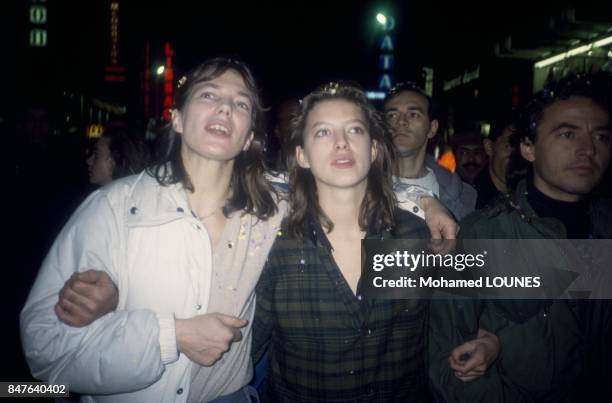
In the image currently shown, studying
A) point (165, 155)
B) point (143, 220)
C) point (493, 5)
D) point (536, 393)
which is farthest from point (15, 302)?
point (493, 5)

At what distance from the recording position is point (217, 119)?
240 centimetres

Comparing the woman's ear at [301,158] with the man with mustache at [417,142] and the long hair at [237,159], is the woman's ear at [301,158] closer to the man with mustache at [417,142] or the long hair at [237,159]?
the long hair at [237,159]

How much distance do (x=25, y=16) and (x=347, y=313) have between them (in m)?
36.4

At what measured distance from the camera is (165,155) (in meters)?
2.66

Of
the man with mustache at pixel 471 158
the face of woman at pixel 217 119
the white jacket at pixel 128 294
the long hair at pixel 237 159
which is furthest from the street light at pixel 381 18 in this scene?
the white jacket at pixel 128 294

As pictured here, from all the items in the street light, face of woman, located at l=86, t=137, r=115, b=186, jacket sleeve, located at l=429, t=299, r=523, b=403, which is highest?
the street light

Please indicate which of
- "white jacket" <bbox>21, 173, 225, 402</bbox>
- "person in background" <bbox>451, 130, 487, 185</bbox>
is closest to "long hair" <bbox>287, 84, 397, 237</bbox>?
"white jacket" <bbox>21, 173, 225, 402</bbox>

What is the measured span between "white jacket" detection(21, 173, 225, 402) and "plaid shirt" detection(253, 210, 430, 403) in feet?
1.68

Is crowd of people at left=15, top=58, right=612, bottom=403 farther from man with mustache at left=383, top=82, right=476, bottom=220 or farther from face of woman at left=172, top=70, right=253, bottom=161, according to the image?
→ man with mustache at left=383, top=82, right=476, bottom=220

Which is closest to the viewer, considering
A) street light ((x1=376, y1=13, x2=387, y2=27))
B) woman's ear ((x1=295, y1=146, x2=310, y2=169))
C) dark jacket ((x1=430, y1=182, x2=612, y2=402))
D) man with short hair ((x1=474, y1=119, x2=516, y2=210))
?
dark jacket ((x1=430, y1=182, x2=612, y2=402))

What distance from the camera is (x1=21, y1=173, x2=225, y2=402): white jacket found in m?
1.79

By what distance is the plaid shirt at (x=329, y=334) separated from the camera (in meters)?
2.22

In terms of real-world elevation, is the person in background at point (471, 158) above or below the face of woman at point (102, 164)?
above

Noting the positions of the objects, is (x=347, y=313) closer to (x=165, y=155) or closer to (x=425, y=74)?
(x=165, y=155)
